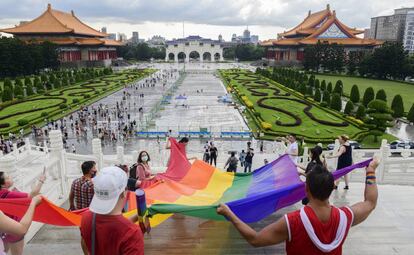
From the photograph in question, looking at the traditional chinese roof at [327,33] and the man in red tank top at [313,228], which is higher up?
the traditional chinese roof at [327,33]

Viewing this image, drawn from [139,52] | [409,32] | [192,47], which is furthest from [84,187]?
[409,32]

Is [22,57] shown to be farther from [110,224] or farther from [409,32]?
[409,32]

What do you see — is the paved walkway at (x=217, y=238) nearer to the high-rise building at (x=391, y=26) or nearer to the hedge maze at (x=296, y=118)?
the hedge maze at (x=296, y=118)

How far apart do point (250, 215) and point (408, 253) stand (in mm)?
2359

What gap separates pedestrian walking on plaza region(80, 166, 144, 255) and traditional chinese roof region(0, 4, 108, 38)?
57.7 meters

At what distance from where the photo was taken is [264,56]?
84.2 meters

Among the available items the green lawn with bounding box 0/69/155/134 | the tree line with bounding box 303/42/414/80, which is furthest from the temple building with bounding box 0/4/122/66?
the tree line with bounding box 303/42/414/80

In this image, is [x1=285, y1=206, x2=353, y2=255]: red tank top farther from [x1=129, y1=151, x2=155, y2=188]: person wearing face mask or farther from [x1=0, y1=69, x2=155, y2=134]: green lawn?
[x1=0, y1=69, x2=155, y2=134]: green lawn

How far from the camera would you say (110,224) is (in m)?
2.31

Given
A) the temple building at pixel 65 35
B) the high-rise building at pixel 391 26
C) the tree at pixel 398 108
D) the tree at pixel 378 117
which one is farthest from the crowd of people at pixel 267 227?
the high-rise building at pixel 391 26

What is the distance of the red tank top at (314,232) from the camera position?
2.29 m

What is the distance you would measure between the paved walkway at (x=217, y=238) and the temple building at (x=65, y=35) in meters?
51.9

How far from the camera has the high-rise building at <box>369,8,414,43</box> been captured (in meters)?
107

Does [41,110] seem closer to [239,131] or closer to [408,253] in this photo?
[239,131]
